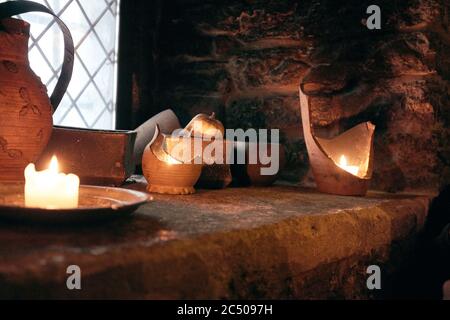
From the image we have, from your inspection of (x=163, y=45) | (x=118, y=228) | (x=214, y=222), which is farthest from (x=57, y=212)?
(x=163, y=45)

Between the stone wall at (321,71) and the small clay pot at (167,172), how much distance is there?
1.87 feet

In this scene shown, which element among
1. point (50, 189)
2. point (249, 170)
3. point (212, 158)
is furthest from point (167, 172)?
point (50, 189)

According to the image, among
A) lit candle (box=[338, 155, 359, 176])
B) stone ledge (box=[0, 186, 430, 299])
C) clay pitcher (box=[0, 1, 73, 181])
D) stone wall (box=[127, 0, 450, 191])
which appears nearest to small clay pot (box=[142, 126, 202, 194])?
stone ledge (box=[0, 186, 430, 299])

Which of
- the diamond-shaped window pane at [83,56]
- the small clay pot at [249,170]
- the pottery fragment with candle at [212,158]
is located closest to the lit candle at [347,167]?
the small clay pot at [249,170]

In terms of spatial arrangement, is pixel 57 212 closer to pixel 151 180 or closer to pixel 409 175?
pixel 151 180

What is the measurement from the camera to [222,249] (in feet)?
2.43

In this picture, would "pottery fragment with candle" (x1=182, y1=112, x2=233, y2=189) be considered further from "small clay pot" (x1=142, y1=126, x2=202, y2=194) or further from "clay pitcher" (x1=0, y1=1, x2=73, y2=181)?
"clay pitcher" (x1=0, y1=1, x2=73, y2=181)

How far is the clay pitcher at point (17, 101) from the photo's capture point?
105 cm

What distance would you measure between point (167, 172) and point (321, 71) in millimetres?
718

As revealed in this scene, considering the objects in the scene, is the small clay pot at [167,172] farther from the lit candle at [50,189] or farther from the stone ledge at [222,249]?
the lit candle at [50,189]

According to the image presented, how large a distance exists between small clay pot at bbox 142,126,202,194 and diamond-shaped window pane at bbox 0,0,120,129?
0.59 metres

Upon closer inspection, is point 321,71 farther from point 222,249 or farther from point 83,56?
point 222,249
